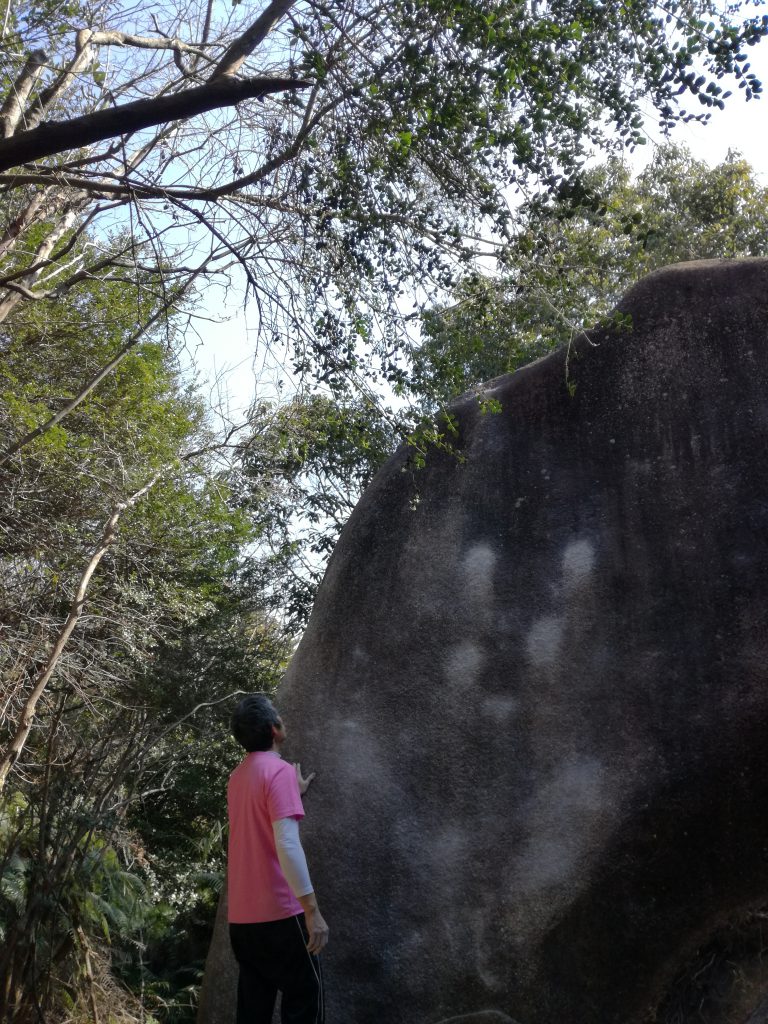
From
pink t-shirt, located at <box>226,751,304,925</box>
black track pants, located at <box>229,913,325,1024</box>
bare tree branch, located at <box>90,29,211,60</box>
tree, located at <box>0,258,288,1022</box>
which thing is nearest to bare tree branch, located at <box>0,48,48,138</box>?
bare tree branch, located at <box>90,29,211,60</box>

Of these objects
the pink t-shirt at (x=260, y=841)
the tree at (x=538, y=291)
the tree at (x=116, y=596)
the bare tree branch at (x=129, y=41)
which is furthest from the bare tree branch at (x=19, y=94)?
the pink t-shirt at (x=260, y=841)

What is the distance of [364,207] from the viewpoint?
540cm

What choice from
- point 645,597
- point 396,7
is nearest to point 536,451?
point 645,597

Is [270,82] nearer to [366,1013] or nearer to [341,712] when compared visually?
[341,712]

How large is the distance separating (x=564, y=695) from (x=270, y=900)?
241 cm

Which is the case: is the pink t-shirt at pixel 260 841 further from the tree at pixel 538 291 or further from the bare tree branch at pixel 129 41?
the bare tree branch at pixel 129 41

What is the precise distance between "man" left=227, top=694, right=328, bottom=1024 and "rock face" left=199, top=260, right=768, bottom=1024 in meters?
1.69

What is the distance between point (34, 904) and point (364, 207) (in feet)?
12.8

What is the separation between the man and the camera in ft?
12.0

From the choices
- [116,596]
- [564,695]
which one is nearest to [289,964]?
[564,695]

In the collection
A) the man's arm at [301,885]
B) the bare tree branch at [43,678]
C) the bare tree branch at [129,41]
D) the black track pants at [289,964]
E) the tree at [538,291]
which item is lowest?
the black track pants at [289,964]

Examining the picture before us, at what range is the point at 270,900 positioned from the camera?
3.75 metres

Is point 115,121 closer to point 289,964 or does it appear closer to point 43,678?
point 289,964

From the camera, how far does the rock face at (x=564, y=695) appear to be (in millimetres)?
5203
